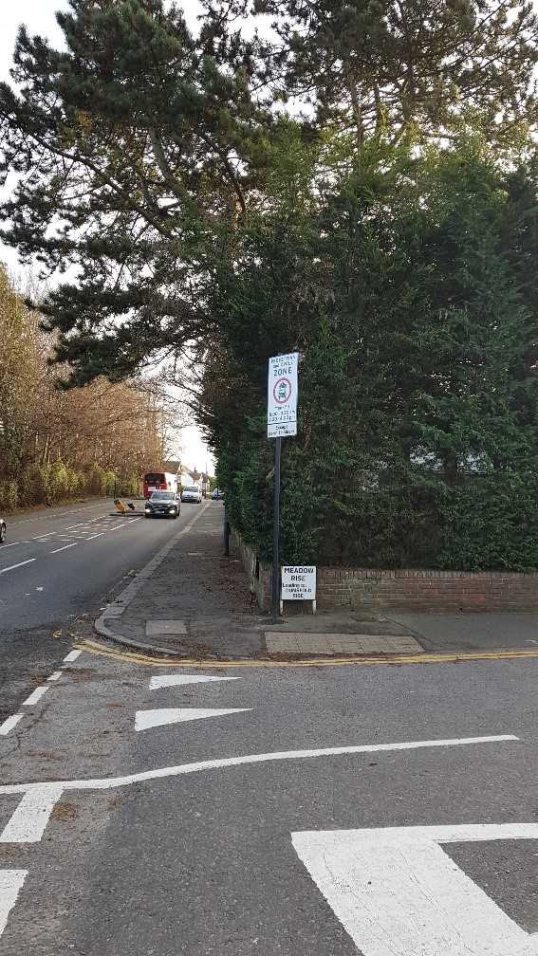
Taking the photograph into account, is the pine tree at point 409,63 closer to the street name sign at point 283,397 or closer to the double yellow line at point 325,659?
the street name sign at point 283,397

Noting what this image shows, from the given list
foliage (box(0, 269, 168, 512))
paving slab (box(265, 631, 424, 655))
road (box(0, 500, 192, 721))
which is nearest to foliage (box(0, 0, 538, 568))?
paving slab (box(265, 631, 424, 655))

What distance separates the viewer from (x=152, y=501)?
4519 cm

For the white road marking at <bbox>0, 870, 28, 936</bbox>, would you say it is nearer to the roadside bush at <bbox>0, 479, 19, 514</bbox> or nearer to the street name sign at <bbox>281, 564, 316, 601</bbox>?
the street name sign at <bbox>281, 564, 316, 601</bbox>

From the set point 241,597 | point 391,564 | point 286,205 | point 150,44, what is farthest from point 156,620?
point 150,44

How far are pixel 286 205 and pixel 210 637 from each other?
7029 millimetres

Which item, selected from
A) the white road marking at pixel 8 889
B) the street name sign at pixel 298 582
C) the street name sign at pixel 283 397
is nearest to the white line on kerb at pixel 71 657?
the street name sign at pixel 298 582

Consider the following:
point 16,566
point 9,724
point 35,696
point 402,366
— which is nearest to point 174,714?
point 9,724

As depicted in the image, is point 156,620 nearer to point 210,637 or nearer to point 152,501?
point 210,637

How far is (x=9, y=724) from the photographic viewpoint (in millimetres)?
5988

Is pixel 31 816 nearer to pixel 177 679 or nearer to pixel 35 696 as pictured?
pixel 35 696

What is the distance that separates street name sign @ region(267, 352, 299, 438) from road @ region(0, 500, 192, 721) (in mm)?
4101

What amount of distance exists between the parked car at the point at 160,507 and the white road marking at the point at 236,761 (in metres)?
40.2

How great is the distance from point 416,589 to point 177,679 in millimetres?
5104

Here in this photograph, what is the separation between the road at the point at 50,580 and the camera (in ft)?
27.7
